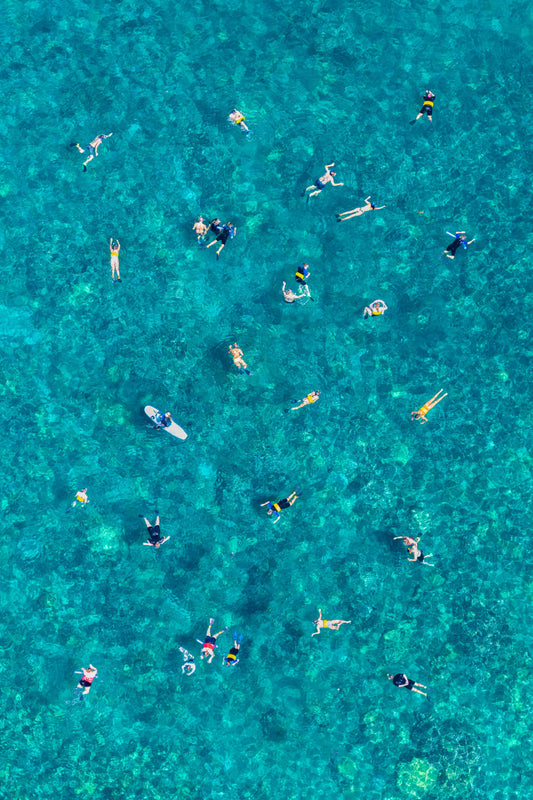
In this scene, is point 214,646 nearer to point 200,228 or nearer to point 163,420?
point 163,420

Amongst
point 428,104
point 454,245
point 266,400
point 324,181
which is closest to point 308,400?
point 266,400

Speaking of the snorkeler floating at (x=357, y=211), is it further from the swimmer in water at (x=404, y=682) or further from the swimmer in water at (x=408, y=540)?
the swimmer in water at (x=404, y=682)

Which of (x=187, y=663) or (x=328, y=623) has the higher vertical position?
(x=328, y=623)

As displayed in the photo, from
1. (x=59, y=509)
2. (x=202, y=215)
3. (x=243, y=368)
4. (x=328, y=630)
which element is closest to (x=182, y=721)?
(x=328, y=630)

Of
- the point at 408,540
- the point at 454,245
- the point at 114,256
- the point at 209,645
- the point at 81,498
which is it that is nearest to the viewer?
the point at 209,645

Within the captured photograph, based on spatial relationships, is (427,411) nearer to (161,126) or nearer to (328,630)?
(328,630)

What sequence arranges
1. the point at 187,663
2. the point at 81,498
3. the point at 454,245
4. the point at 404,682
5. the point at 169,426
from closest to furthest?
the point at 187,663, the point at 404,682, the point at 81,498, the point at 169,426, the point at 454,245

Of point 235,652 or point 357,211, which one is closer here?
point 235,652

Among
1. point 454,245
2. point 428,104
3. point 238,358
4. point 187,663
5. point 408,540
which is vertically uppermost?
point 428,104
